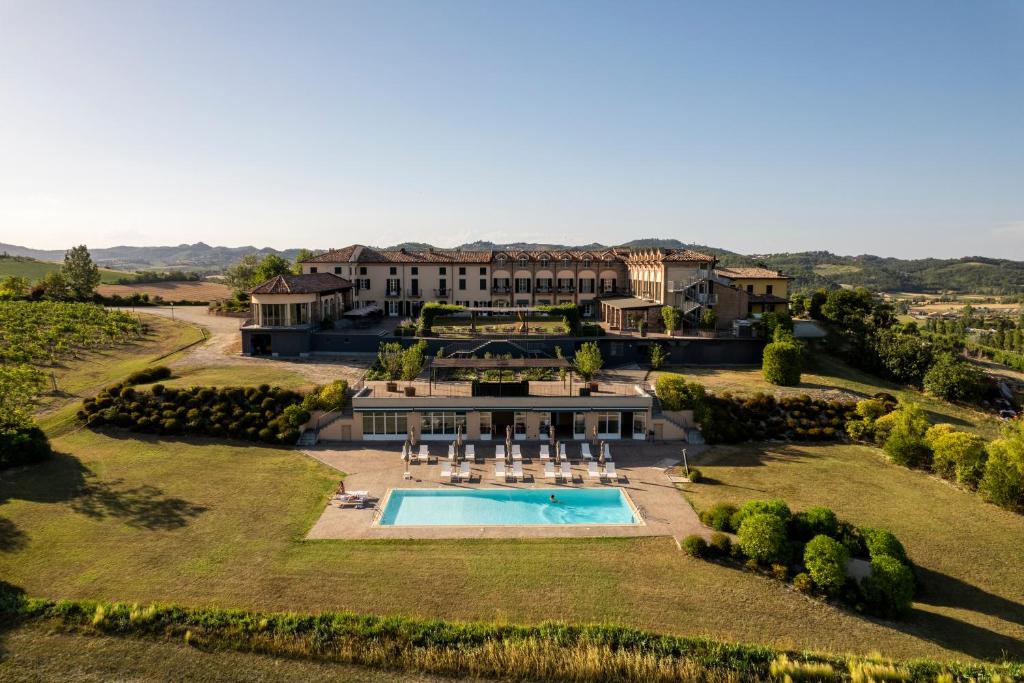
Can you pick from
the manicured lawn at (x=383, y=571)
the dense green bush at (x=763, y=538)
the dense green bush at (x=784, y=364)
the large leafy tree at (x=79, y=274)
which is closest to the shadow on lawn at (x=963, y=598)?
the manicured lawn at (x=383, y=571)

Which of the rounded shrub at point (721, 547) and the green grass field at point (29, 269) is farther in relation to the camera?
the green grass field at point (29, 269)

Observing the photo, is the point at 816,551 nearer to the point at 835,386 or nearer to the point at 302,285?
the point at 835,386

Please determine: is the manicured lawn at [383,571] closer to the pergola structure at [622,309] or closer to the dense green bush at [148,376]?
the dense green bush at [148,376]

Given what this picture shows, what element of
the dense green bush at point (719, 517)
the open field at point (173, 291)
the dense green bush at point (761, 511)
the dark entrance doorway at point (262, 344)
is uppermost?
the open field at point (173, 291)

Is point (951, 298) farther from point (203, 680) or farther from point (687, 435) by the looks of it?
point (203, 680)

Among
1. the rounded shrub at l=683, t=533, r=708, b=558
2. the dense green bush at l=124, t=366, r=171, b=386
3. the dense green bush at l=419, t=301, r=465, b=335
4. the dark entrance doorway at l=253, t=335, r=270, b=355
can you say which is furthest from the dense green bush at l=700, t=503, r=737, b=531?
the dark entrance doorway at l=253, t=335, r=270, b=355

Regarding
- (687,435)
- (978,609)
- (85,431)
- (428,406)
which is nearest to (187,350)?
(85,431)

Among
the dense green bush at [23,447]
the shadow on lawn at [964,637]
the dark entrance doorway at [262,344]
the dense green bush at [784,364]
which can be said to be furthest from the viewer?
the dark entrance doorway at [262,344]
